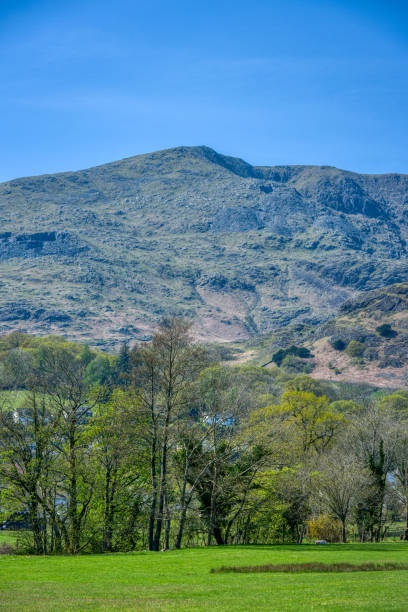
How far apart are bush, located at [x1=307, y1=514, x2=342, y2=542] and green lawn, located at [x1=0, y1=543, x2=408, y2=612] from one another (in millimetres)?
24109

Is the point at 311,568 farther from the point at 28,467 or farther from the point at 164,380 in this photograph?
the point at 28,467

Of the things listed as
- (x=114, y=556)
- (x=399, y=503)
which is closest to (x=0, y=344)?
(x=399, y=503)

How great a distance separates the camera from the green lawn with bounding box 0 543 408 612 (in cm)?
1675

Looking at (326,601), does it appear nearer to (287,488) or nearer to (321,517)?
(287,488)

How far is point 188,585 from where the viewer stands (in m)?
21.2

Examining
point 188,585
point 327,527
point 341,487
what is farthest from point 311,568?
point 327,527

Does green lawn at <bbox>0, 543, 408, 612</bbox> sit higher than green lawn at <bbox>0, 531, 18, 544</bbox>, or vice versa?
green lawn at <bbox>0, 543, 408, 612</bbox>

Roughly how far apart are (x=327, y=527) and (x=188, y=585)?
3770 centimetres

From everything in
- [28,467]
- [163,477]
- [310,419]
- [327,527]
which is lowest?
[327,527]

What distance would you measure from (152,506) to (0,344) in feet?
542

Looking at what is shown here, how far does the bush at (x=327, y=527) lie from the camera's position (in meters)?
54.8

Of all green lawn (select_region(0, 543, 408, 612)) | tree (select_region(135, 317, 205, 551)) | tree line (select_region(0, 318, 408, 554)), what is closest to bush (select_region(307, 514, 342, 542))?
tree line (select_region(0, 318, 408, 554))

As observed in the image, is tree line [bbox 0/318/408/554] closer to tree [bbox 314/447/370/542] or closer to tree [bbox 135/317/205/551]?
tree [bbox 135/317/205/551]

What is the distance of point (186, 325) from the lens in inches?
1545
